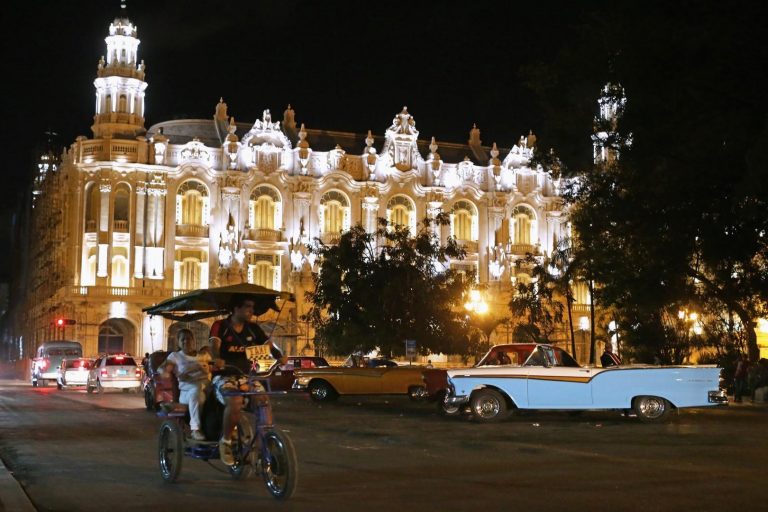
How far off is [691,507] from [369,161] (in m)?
55.8

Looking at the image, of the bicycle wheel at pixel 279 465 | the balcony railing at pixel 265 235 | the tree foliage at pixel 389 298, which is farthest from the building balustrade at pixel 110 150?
the bicycle wheel at pixel 279 465

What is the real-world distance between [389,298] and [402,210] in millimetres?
23582

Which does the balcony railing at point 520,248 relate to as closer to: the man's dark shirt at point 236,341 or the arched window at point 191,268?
the arched window at point 191,268

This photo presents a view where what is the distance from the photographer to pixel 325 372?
1123 inches

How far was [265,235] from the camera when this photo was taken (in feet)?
201

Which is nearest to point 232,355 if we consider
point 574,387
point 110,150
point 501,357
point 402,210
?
point 574,387

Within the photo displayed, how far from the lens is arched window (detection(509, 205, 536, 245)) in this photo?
225ft

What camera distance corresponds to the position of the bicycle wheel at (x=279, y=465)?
966 centimetres

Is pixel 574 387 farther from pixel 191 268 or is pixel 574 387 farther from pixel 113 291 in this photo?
pixel 191 268

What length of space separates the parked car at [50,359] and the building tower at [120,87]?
14.8 meters

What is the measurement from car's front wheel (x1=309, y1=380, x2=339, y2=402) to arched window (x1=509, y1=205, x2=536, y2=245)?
41.5 m

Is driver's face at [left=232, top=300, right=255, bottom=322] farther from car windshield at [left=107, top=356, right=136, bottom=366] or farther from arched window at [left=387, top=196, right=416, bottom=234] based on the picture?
arched window at [left=387, top=196, right=416, bottom=234]

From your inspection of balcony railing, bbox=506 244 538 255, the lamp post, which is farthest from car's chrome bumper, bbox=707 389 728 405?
balcony railing, bbox=506 244 538 255

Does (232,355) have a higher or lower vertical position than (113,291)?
lower
